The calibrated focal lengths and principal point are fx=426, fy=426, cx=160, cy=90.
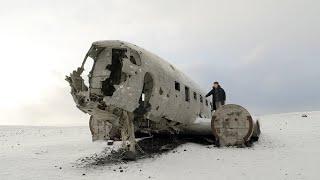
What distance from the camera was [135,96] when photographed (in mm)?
14562

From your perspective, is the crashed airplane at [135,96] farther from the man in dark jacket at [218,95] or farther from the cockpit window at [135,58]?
the man in dark jacket at [218,95]

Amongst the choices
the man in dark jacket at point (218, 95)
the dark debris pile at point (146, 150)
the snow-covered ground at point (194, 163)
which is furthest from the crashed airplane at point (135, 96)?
the man in dark jacket at point (218, 95)

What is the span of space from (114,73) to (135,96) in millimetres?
2161

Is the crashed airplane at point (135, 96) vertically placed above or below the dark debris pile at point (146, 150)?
above

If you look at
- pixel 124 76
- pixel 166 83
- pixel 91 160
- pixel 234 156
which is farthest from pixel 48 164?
pixel 234 156

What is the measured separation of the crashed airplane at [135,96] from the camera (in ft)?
48.0

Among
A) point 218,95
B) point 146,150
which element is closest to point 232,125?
point 218,95

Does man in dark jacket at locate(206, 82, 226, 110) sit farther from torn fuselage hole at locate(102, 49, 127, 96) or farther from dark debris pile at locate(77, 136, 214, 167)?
torn fuselage hole at locate(102, 49, 127, 96)

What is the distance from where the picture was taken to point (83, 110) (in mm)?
15180

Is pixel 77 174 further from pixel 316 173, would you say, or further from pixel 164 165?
pixel 316 173

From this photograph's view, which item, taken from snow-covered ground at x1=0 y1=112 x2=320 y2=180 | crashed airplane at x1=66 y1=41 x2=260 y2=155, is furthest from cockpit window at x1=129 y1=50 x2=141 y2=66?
snow-covered ground at x1=0 y1=112 x2=320 y2=180

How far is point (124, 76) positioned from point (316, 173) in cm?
719

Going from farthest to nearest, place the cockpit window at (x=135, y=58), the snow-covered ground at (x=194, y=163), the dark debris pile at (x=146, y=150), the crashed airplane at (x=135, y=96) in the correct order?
the dark debris pile at (x=146, y=150) → the cockpit window at (x=135, y=58) → the crashed airplane at (x=135, y=96) → the snow-covered ground at (x=194, y=163)

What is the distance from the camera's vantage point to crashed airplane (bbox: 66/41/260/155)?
576 inches
